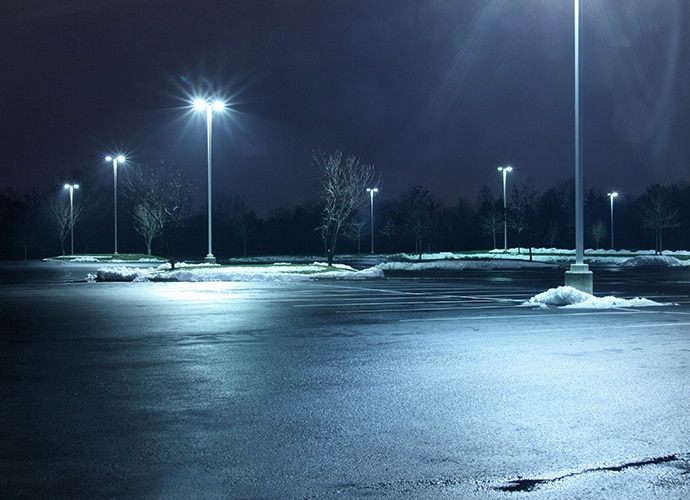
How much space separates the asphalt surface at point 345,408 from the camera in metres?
5.19

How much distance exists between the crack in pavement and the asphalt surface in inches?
0.8

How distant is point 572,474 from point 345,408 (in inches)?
109

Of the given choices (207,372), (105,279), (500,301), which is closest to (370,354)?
(207,372)

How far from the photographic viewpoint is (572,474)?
529 cm

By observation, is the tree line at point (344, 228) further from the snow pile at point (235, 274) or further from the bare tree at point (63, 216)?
the snow pile at point (235, 274)

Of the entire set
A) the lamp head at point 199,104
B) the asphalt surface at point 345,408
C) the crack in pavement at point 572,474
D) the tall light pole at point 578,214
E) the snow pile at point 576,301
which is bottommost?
the crack in pavement at point 572,474

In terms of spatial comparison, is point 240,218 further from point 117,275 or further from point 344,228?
point 117,275

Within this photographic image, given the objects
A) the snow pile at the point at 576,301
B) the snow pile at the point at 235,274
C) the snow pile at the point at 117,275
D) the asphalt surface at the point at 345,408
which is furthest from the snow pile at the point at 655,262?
the asphalt surface at the point at 345,408

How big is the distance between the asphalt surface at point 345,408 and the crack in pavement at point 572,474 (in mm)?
20

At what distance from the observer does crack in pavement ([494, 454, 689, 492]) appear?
16.5 ft

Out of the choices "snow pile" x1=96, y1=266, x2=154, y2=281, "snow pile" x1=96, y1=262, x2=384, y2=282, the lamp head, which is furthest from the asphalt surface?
the lamp head

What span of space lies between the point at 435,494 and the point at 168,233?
39810 millimetres

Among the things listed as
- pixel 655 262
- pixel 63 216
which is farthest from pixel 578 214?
pixel 63 216

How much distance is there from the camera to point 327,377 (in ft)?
30.2
